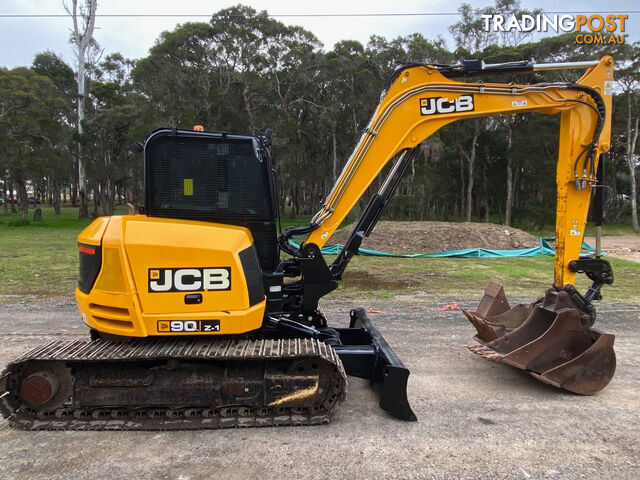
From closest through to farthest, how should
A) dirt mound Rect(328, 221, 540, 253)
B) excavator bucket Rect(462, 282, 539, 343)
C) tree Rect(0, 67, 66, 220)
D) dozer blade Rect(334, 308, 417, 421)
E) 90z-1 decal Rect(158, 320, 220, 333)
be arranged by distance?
90z-1 decal Rect(158, 320, 220, 333)
dozer blade Rect(334, 308, 417, 421)
excavator bucket Rect(462, 282, 539, 343)
dirt mound Rect(328, 221, 540, 253)
tree Rect(0, 67, 66, 220)

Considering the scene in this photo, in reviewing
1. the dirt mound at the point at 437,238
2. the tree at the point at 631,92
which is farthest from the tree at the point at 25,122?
the tree at the point at 631,92

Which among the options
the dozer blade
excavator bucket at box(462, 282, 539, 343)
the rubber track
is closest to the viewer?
the rubber track

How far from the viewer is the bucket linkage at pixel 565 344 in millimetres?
4539

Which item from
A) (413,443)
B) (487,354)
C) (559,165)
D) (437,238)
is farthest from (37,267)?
(437,238)

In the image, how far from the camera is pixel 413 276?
40.2 ft

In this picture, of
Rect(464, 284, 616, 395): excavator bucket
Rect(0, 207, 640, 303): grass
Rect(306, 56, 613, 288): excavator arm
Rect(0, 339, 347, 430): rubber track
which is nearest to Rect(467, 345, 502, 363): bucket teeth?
Rect(464, 284, 616, 395): excavator bucket

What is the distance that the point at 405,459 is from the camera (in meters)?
3.45

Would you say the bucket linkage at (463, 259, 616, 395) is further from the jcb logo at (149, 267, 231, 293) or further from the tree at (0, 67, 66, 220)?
the tree at (0, 67, 66, 220)

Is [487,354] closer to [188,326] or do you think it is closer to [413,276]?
[188,326]

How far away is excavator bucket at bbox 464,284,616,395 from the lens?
14.9 ft

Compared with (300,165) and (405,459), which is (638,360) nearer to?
(405,459)

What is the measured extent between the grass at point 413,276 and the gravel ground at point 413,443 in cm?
511

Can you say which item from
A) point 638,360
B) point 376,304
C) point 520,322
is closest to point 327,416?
point 520,322

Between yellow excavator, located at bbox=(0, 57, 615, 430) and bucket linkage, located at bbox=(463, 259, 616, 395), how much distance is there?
0.01 metres
